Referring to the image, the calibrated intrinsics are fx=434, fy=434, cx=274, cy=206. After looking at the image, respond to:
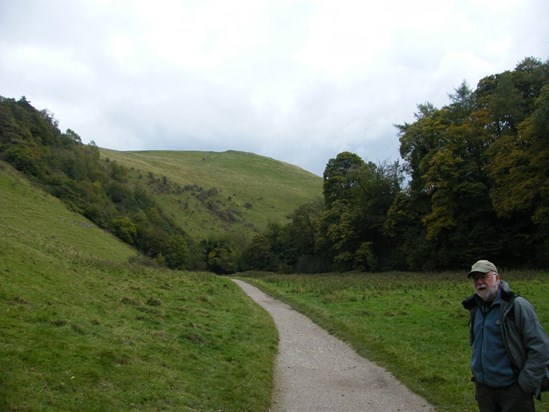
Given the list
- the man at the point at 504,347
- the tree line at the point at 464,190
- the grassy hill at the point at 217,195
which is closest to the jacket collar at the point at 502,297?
the man at the point at 504,347

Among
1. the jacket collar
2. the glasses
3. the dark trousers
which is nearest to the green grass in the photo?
the dark trousers

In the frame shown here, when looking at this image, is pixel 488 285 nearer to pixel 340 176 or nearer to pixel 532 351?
pixel 532 351

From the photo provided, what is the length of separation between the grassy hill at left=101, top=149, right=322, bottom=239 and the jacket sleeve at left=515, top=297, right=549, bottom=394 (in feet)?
339

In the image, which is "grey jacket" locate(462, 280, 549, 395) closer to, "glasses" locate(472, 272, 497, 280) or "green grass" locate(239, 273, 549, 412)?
"glasses" locate(472, 272, 497, 280)

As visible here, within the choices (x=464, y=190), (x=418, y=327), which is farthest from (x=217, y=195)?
(x=418, y=327)

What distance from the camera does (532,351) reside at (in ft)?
15.6

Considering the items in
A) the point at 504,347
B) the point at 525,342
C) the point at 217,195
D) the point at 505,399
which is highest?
the point at 217,195

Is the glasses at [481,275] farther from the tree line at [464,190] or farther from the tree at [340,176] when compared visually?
the tree at [340,176]

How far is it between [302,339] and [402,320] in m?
4.58

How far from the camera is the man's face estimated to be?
5215mm

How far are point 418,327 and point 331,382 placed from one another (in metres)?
7.02

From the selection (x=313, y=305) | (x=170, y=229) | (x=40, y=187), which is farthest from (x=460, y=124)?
(x=170, y=229)

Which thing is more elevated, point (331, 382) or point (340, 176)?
point (340, 176)

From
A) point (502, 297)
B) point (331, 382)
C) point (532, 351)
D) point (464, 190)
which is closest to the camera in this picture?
point (532, 351)
